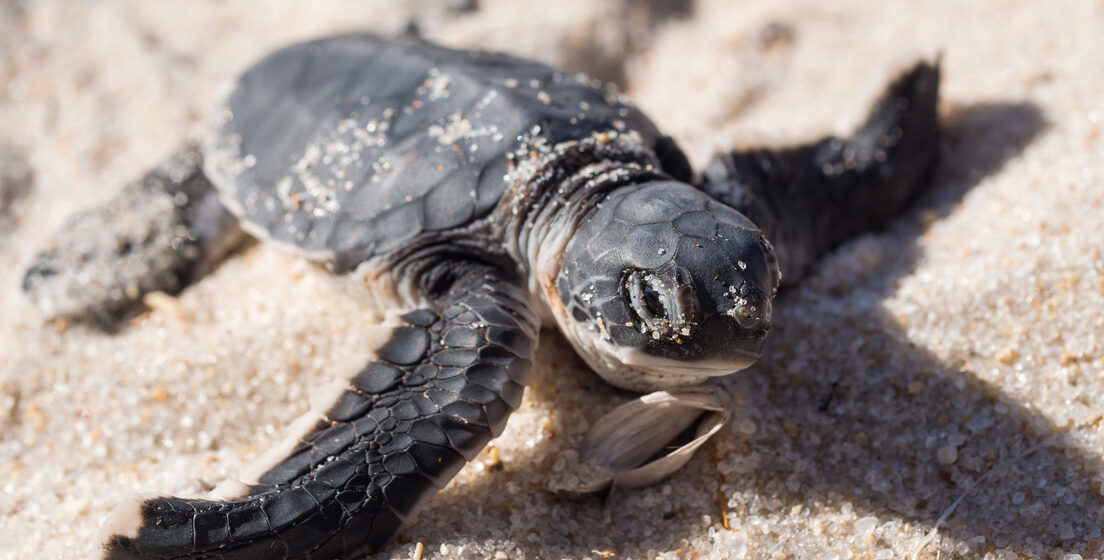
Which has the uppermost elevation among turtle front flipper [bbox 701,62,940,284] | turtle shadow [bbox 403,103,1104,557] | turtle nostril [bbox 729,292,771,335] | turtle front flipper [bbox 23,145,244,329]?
turtle nostril [bbox 729,292,771,335]

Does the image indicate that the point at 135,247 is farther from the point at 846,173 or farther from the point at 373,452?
the point at 846,173

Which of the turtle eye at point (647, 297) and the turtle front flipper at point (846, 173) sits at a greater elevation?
the turtle eye at point (647, 297)

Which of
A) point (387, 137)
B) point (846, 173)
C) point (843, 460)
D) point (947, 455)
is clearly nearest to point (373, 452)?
point (387, 137)

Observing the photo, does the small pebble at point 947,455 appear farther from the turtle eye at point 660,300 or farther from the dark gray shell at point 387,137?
the dark gray shell at point 387,137

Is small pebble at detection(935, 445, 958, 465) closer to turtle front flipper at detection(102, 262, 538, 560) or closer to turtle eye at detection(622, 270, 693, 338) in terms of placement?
turtle eye at detection(622, 270, 693, 338)

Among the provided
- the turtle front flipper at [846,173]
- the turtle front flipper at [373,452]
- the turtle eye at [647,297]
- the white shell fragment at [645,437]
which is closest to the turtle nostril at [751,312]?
the turtle eye at [647,297]

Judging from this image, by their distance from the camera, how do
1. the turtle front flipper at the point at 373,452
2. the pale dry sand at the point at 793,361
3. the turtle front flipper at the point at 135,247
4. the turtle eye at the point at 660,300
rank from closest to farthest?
the turtle front flipper at the point at 373,452 < the turtle eye at the point at 660,300 < the pale dry sand at the point at 793,361 < the turtle front flipper at the point at 135,247

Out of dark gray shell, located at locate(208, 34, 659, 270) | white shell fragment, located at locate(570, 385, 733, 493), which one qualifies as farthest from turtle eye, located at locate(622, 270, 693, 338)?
dark gray shell, located at locate(208, 34, 659, 270)
